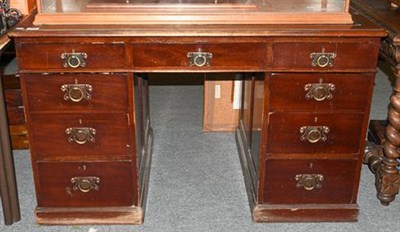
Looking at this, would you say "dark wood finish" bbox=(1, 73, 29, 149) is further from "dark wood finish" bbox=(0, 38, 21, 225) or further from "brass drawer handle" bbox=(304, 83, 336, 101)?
"brass drawer handle" bbox=(304, 83, 336, 101)

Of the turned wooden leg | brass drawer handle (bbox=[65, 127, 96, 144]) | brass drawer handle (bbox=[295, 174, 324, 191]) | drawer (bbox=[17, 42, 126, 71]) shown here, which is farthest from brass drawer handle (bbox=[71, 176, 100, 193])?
the turned wooden leg

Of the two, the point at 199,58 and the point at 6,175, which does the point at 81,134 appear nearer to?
Answer: the point at 6,175

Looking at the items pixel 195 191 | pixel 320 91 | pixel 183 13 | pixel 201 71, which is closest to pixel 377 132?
pixel 320 91

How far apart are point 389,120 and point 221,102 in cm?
109

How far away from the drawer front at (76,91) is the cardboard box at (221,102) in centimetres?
105

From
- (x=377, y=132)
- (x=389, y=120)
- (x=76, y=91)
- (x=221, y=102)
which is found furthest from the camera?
(x=221, y=102)

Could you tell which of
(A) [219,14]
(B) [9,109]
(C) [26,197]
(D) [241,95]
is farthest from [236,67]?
(B) [9,109]

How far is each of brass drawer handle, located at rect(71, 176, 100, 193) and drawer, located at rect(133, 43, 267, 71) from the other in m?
0.55

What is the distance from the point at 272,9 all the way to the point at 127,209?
106 centimetres

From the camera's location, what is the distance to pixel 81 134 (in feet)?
7.25

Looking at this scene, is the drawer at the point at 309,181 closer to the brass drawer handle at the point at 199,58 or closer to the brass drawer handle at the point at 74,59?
the brass drawer handle at the point at 199,58

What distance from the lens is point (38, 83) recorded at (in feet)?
6.93

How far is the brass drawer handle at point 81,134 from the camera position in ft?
7.23

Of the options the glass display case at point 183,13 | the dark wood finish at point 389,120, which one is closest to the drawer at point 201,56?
the glass display case at point 183,13
